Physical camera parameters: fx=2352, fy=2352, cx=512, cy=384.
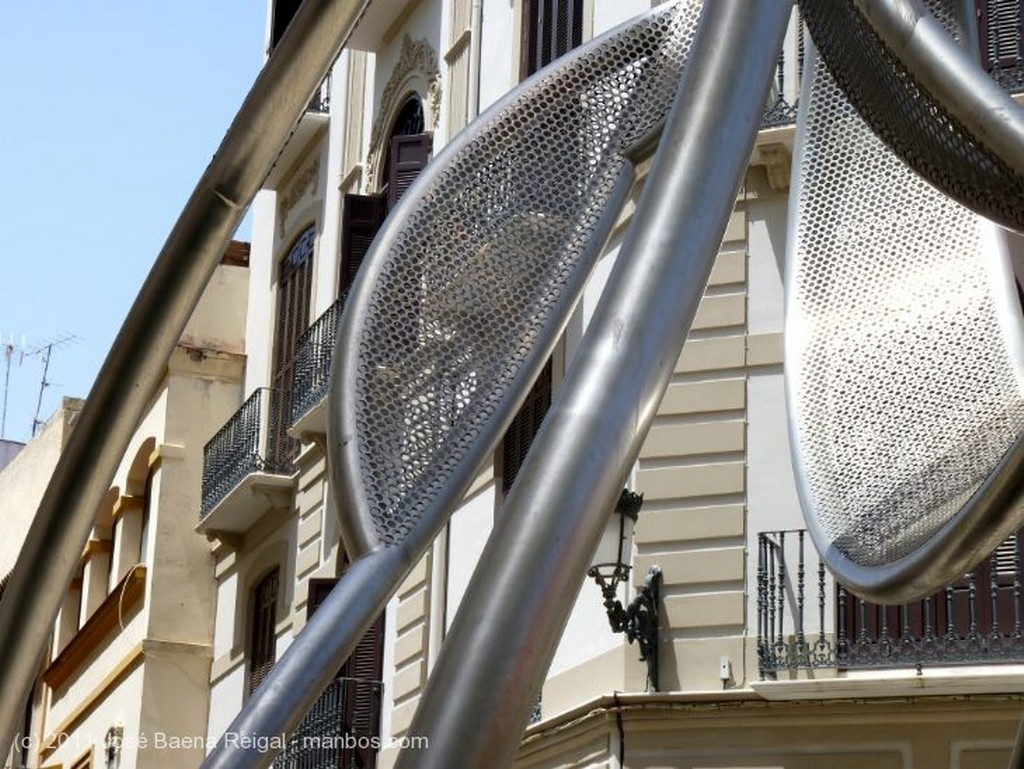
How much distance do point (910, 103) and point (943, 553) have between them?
2.21 m

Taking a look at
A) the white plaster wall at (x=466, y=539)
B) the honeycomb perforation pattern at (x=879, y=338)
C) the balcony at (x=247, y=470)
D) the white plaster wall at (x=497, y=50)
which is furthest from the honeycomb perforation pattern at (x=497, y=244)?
the balcony at (x=247, y=470)

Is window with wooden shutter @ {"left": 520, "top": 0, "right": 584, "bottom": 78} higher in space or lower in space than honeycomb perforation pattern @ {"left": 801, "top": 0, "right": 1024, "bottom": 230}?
higher

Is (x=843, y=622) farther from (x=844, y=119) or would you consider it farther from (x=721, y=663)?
(x=844, y=119)

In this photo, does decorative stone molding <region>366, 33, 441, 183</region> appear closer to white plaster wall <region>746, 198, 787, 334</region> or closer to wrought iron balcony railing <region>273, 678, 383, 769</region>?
wrought iron balcony railing <region>273, 678, 383, 769</region>

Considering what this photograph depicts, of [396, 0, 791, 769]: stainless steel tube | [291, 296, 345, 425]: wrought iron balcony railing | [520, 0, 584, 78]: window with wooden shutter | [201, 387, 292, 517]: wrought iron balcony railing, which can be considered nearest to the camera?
[396, 0, 791, 769]: stainless steel tube

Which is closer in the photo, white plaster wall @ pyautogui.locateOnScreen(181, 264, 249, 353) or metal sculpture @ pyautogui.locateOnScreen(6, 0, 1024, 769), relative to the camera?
metal sculpture @ pyautogui.locateOnScreen(6, 0, 1024, 769)

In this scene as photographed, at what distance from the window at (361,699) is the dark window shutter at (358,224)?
3.54 m

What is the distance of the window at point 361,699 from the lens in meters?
20.7

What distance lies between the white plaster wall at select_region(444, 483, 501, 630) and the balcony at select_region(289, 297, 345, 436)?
2.47m

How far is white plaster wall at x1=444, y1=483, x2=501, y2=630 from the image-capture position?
18.8m

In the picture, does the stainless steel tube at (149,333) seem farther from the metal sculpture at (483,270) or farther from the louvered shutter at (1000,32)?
the louvered shutter at (1000,32)

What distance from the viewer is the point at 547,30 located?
20.0 metres

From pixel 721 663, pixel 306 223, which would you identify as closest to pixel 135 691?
pixel 306 223

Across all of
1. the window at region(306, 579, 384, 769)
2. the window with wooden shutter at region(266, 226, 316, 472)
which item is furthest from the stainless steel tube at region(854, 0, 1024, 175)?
the window with wooden shutter at region(266, 226, 316, 472)
